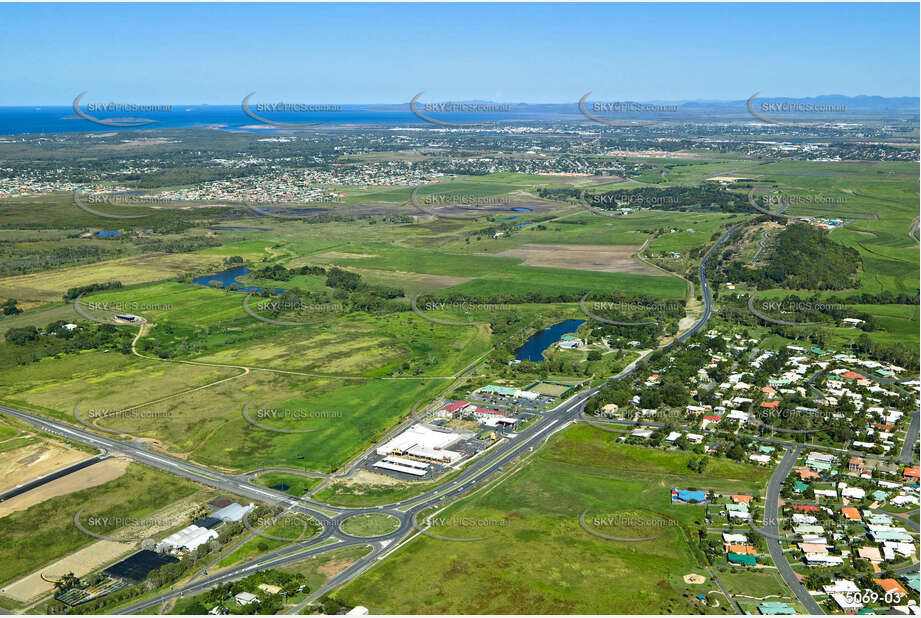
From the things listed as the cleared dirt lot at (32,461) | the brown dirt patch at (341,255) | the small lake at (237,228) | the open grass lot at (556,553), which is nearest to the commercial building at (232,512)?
the open grass lot at (556,553)

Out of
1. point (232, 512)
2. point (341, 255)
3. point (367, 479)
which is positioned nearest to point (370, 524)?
point (367, 479)

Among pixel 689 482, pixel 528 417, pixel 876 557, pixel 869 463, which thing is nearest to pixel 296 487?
pixel 528 417

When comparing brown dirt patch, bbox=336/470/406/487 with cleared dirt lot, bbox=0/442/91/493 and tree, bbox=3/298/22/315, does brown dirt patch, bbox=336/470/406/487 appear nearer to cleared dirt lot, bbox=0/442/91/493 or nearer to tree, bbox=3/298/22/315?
cleared dirt lot, bbox=0/442/91/493

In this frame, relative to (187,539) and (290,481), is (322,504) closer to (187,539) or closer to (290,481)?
(290,481)

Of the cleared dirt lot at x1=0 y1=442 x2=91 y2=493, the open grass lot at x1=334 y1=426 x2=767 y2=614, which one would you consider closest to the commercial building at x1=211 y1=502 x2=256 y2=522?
the open grass lot at x1=334 y1=426 x2=767 y2=614

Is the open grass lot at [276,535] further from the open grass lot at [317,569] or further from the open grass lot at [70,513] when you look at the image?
the open grass lot at [70,513]

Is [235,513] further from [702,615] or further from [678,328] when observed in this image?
[678,328]
